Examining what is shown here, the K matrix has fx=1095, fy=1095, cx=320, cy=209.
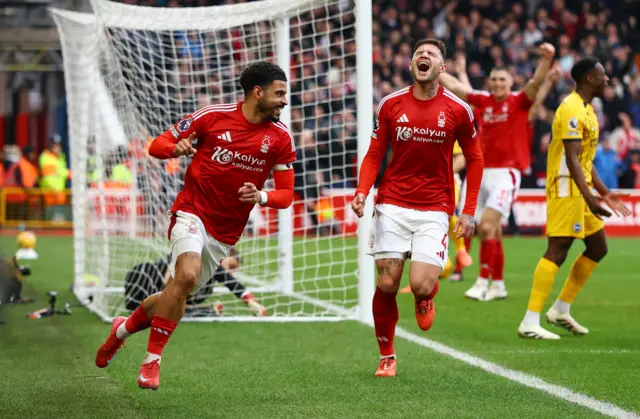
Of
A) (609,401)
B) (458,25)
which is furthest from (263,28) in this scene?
(458,25)

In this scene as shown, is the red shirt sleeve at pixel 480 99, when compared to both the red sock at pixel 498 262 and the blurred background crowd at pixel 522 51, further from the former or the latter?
the blurred background crowd at pixel 522 51

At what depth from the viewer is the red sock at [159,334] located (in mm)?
6203

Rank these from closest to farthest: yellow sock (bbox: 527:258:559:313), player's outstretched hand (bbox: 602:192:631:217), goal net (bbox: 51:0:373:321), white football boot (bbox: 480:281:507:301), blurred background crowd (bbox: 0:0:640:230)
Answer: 1. player's outstretched hand (bbox: 602:192:631:217)
2. yellow sock (bbox: 527:258:559:313)
3. goal net (bbox: 51:0:373:321)
4. white football boot (bbox: 480:281:507:301)
5. blurred background crowd (bbox: 0:0:640:230)

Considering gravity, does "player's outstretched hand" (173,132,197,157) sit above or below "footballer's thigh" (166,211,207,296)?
above

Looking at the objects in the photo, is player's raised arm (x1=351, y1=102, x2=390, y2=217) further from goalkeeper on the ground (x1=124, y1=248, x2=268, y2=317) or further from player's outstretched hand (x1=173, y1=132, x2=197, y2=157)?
goalkeeper on the ground (x1=124, y1=248, x2=268, y2=317)

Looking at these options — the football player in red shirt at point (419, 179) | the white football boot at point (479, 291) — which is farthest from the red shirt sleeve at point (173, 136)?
the white football boot at point (479, 291)

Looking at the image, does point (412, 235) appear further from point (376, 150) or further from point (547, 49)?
point (547, 49)

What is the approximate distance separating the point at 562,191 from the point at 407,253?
2010 mm

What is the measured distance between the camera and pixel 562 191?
8492 millimetres

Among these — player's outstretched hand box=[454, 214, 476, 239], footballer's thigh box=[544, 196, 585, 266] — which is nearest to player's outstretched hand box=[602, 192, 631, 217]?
footballer's thigh box=[544, 196, 585, 266]

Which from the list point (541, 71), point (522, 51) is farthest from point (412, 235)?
point (522, 51)

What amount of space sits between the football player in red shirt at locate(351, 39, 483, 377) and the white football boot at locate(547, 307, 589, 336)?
2139 mm

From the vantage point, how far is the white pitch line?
231 inches

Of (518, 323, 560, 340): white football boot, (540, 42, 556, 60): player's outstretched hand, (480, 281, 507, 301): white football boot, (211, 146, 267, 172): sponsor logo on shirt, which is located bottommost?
(480, 281, 507, 301): white football boot
